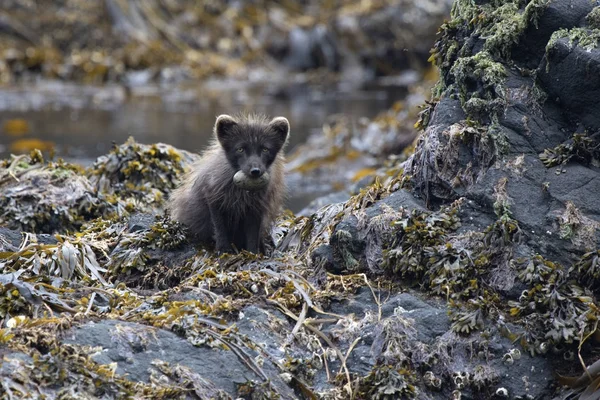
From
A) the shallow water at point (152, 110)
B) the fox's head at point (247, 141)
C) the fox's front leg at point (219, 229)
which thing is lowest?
the shallow water at point (152, 110)

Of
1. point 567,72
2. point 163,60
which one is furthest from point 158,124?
point 567,72

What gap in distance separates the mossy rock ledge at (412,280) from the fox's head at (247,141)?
2.22ft

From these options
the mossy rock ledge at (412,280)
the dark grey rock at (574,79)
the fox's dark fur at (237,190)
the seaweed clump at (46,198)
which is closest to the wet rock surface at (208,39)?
the seaweed clump at (46,198)

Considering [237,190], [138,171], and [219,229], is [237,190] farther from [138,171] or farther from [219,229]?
[138,171]

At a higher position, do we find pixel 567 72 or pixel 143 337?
pixel 567 72

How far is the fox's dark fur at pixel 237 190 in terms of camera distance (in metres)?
7.10

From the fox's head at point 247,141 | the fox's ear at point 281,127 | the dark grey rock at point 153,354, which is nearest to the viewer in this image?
the dark grey rock at point 153,354

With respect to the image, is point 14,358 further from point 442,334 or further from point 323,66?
point 323,66

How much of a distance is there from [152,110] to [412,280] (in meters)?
20.1

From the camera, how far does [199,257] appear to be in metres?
6.82

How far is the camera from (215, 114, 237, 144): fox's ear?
23.2 feet

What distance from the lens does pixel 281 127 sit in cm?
732

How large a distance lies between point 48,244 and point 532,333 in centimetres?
368

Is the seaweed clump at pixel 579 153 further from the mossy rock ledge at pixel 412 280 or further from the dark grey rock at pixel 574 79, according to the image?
the dark grey rock at pixel 574 79
